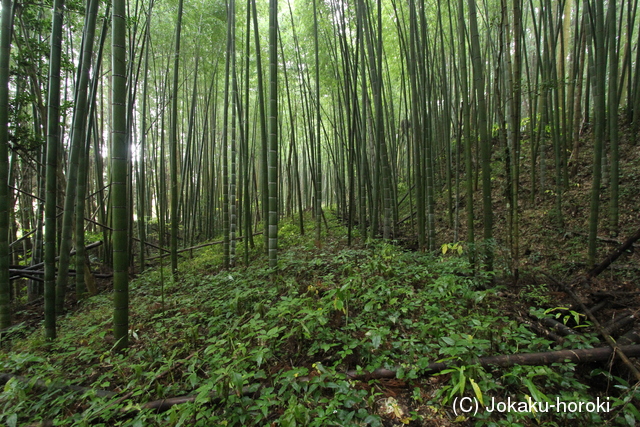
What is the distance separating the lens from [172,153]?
3.15 meters

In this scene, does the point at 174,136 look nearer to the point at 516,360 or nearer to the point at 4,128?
the point at 4,128

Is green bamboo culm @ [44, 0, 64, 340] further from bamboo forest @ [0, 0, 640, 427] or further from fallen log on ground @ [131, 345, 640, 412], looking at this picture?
fallen log on ground @ [131, 345, 640, 412]

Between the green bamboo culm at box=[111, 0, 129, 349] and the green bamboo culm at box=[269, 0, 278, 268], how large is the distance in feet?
3.82

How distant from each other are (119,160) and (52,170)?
3.04ft

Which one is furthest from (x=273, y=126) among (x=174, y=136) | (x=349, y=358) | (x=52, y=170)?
(x=349, y=358)

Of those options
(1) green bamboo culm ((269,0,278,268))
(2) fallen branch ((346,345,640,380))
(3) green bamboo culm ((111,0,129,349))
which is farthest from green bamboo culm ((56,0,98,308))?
(2) fallen branch ((346,345,640,380))

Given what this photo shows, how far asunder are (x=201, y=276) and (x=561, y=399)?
374cm

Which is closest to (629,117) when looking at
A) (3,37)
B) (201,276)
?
(201,276)

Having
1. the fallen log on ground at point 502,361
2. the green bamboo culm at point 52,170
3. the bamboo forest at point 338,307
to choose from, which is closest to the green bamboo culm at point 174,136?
the bamboo forest at point 338,307

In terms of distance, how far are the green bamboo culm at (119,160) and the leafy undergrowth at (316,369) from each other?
370 millimetres

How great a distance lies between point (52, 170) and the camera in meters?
2.21

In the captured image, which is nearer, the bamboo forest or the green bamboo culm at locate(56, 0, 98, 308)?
the bamboo forest

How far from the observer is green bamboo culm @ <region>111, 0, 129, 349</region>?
1.71 meters

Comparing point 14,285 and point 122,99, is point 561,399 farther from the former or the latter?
point 14,285
